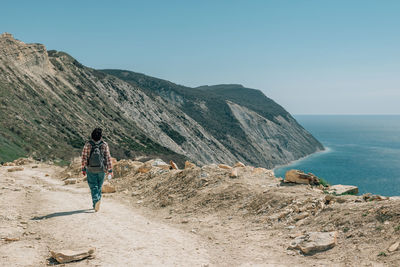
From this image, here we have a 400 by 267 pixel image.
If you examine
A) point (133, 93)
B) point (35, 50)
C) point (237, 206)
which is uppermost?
point (35, 50)

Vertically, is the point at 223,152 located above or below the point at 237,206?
below

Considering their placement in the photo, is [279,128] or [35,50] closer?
[35,50]

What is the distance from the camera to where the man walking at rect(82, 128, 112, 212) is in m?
9.31

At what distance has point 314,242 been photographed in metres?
6.85

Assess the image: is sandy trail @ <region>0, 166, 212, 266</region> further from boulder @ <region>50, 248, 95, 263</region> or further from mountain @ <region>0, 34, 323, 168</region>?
mountain @ <region>0, 34, 323, 168</region>

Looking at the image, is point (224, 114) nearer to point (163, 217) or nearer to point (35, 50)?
point (35, 50)

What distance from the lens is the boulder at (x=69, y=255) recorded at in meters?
5.83

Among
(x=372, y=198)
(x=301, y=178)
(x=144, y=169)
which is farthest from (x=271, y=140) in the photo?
(x=372, y=198)

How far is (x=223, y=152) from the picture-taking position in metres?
126

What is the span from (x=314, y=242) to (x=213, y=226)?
3.08m

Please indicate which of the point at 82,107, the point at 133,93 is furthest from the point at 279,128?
the point at 82,107

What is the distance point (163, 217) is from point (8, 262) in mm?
5236

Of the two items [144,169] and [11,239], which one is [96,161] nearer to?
[11,239]

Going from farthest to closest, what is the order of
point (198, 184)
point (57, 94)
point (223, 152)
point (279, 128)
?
point (279, 128) < point (223, 152) < point (57, 94) < point (198, 184)
